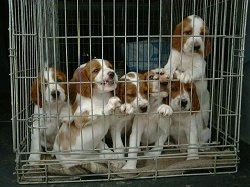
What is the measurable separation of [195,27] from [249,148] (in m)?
1.16

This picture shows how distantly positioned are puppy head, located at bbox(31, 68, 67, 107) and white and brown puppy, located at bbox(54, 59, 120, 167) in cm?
9

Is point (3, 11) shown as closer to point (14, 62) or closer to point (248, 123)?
point (14, 62)

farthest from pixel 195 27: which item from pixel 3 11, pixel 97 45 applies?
pixel 3 11

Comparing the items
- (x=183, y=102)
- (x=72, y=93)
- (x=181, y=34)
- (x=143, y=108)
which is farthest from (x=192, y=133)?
(x=72, y=93)

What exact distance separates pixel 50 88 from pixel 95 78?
34cm

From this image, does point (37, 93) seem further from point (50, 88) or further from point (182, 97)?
point (182, 97)

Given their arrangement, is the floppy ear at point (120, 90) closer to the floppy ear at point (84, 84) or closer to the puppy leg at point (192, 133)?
the floppy ear at point (84, 84)

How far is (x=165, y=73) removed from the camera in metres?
2.55

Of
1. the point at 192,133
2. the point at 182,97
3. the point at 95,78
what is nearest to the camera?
the point at 95,78

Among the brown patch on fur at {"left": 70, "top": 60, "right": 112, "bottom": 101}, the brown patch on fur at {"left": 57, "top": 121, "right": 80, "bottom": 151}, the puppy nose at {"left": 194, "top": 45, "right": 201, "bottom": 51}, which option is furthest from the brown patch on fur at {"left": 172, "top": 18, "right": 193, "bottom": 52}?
the brown patch on fur at {"left": 57, "top": 121, "right": 80, "bottom": 151}

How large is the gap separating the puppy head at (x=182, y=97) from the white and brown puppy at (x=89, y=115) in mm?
449

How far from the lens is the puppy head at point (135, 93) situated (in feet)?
8.36

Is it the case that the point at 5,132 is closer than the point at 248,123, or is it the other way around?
the point at 248,123

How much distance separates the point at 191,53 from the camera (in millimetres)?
2703
